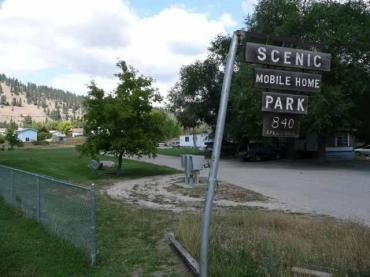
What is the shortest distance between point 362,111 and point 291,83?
32421 mm

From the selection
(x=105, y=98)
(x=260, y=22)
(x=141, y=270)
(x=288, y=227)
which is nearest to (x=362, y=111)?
(x=260, y=22)

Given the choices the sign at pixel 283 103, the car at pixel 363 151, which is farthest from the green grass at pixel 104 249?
the car at pixel 363 151

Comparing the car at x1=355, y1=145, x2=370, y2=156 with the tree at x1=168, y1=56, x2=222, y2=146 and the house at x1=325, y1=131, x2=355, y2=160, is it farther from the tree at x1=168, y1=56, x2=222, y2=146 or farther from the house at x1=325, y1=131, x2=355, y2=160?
the tree at x1=168, y1=56, x2=222, y2=146

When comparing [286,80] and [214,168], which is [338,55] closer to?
[286,80]

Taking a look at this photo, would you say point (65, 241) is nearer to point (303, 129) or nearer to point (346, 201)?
point (346, 201)

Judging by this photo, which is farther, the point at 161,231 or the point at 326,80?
the point at 326,80

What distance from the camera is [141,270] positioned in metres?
7.68

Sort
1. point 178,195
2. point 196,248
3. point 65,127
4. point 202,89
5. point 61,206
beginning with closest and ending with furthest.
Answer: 1. point 196,248
2. point 61,206
3. point 178,195
4. point 202,89
5. point 65,127

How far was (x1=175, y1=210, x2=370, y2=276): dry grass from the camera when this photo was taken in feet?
21.5

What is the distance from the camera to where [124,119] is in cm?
2497

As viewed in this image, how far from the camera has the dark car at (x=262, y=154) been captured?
4272 cm

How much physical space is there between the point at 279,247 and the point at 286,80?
2469mm

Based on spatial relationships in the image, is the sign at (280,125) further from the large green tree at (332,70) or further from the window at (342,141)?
the window at (342,141)

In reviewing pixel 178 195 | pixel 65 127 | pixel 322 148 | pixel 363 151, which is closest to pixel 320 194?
pixel 178 195
